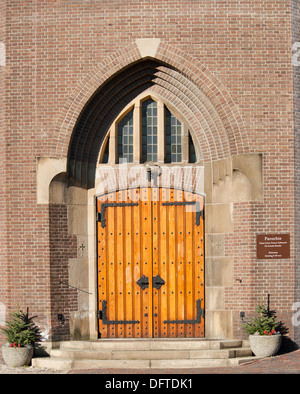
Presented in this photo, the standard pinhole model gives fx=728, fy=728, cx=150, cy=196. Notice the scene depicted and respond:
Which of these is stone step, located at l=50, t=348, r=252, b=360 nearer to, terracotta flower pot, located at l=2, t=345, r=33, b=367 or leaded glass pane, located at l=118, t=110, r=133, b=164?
terracotta flower pot, located at l=2, t=345, r=33, b=367

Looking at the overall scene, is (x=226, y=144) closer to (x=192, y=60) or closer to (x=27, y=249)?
(x=192, y=60)

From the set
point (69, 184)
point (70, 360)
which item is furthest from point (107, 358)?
point (69, 184)

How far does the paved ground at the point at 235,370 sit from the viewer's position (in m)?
12.2

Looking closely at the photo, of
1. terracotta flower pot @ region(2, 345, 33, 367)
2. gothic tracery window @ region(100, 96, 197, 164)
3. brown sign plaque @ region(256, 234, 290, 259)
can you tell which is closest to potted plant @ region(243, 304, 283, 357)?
brown sign plaque @ region(256, 234, 290, 259)

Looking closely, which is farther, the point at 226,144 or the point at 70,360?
the point at 226,144

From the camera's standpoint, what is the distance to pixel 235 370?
12.4 metres

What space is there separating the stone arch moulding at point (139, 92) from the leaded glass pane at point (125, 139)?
0.83 feet

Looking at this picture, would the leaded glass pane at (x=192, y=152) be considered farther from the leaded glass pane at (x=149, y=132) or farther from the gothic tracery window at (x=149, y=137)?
the leaded glass pane at (x=149, y=132)

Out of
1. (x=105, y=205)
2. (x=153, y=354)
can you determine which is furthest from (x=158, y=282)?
(x=105, y=205)

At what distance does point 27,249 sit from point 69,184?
1.51 metres

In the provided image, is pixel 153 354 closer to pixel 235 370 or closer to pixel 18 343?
pixel 235 370

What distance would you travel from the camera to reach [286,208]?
13680mm

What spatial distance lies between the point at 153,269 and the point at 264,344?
2.58m

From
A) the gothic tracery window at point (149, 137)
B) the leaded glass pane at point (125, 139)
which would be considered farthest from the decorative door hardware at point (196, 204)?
the leaded glass pane at point (125, 139)
